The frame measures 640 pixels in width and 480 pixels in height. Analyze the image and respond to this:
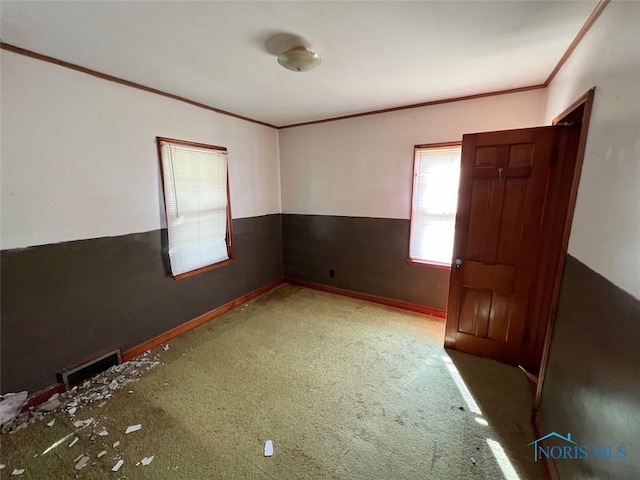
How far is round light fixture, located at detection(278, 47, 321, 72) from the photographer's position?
1.72 m

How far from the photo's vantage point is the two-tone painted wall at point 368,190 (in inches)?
110

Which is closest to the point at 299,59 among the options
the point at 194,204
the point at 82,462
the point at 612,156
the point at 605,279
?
the point at 612,156

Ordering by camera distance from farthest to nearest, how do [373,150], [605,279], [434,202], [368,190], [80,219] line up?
[368,190]
[373,150]
[434,202]
[80,219]
[605,279]

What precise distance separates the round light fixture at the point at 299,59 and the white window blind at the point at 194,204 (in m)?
1.46

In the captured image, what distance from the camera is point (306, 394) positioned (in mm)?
2039

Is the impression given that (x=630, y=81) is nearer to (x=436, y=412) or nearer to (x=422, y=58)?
(x=422, y=58)

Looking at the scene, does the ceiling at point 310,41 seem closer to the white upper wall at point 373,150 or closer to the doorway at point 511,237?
the white upper wall at point 373,150

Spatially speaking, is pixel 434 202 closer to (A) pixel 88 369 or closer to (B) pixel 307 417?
(B) pixel 307 417

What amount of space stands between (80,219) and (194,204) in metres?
0.96

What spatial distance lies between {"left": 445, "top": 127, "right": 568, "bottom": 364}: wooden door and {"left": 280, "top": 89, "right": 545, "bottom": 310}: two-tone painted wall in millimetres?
677

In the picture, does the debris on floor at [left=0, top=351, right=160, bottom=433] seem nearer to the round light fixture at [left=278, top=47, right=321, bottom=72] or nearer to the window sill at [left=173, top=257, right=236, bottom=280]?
the window sill at [left=173, top=257, right=236, bottom=280]

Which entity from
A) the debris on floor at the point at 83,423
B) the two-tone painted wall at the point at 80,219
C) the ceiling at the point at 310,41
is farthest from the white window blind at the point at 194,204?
the debris on floor at the point at 83,423

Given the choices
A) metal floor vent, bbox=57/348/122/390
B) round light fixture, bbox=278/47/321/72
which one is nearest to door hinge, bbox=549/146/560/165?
round light fixture, bbox=278/47/321/72

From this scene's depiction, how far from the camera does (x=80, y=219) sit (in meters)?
2.09
